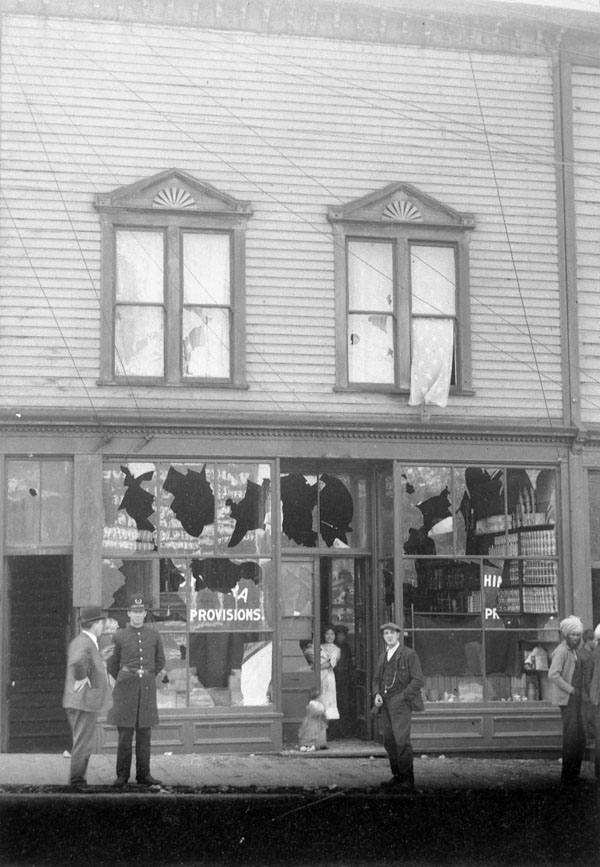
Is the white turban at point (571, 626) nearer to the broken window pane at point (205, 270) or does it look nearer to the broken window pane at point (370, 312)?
the broken window pane at point (370, 312)

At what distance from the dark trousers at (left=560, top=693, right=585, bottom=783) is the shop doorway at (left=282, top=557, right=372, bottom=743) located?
3.08 meters

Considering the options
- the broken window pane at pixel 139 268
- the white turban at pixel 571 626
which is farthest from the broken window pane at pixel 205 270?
the white turban at pixel 571 626

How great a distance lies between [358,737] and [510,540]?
3.42 m

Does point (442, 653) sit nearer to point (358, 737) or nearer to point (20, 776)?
point (358, 737)

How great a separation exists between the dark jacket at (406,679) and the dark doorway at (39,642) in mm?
4821

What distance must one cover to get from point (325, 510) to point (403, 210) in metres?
4.25

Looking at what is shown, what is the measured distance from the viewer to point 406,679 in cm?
1467

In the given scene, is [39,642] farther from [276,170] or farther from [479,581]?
[276,170]

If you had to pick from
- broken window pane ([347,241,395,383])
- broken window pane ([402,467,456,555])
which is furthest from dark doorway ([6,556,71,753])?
broken window pane ([347,241,395,383])

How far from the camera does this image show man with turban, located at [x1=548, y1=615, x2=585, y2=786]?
50.4 ft

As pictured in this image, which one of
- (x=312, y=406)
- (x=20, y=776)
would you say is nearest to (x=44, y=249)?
(x=312, y=406)

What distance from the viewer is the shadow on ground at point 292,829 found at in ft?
33.3

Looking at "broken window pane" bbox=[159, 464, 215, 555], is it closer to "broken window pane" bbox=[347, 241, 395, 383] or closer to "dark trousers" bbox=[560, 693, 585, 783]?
"broken window pane" bbox=[347, 241, 395, 383]

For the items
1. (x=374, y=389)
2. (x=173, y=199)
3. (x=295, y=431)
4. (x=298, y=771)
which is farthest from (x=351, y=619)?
(x=173, y=199)
